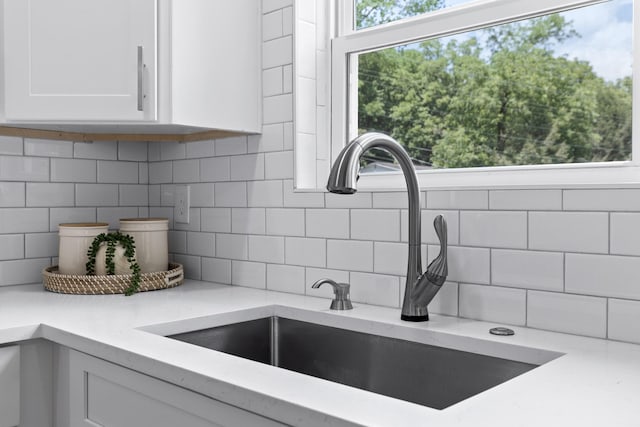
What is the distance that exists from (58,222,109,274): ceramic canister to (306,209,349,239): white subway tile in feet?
2.26

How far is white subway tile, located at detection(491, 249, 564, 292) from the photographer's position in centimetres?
129

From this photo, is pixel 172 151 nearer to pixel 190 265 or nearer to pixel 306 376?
pixel 190 265

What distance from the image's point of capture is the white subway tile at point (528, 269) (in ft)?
4.23

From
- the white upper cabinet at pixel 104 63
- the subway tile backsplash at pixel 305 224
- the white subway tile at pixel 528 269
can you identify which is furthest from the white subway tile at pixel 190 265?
the white subway tile at pixel 528 269

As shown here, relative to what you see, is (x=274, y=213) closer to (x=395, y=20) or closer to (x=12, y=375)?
(x=395, y=20)

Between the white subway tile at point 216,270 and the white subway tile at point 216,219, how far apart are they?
101 millimetres

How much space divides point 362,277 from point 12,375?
0.84 m

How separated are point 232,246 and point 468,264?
849 millimetres

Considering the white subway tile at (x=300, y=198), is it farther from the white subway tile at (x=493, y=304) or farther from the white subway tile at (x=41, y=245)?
the white subway tile at (x=41, y=245)

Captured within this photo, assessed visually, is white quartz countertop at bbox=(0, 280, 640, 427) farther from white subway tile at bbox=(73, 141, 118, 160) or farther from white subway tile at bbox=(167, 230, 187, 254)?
white subway tile at bbox=(73, 141, 118, 160)

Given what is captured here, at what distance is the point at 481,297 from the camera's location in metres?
1.40

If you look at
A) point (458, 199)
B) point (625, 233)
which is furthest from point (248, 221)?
point (625, 233)

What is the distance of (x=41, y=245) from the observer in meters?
2.07

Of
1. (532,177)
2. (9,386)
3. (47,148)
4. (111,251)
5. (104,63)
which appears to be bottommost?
(9,386)
